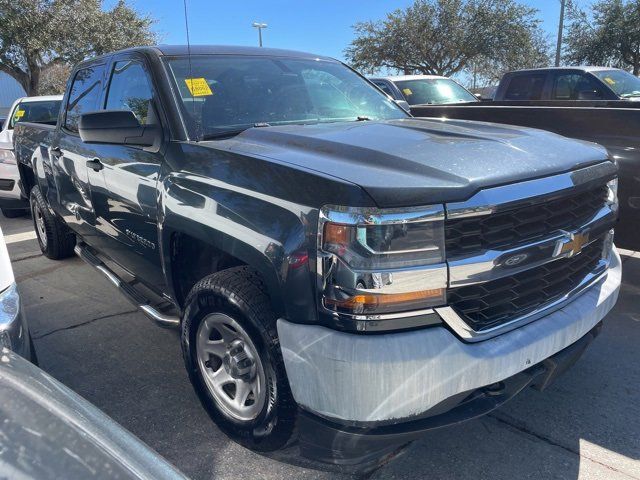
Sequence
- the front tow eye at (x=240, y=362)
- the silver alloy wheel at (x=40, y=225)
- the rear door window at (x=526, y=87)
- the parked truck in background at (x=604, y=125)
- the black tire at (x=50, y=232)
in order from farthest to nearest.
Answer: the rear door window at (x=526, y=87)
the silver alloy wheel at (x=40, y=225)
the black tire at (x=50, y=232)
the parked truck in background at (x=604, y=125)
the front tow eye at (x=240, y=362)

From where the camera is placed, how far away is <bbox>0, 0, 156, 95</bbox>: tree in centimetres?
1848

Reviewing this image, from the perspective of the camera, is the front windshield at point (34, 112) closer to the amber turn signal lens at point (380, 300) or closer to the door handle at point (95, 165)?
the door handle at point (95, 165)

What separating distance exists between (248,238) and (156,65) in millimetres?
1505

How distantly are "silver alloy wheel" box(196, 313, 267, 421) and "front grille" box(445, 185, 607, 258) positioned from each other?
97cm

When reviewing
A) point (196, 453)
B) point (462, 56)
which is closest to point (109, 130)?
point (196, 453)

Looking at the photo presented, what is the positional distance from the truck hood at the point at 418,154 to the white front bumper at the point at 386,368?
49cm

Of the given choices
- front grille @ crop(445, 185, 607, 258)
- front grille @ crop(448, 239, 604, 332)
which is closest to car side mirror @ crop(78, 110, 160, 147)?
front grille @ crop(445, 185, 607, 258)

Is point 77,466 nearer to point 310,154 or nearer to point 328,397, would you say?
point 328,397

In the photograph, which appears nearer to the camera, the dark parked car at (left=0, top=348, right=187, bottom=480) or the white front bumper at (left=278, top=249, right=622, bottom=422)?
the dark parked car at (left=0, top=348, right=187, bottom=480)

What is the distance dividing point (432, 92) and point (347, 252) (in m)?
9.03

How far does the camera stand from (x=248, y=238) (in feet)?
7.34

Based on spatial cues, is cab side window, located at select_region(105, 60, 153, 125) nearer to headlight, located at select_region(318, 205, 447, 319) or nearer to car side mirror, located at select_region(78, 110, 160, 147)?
car side mirror, located at select_region(78, 110, 160, 147)

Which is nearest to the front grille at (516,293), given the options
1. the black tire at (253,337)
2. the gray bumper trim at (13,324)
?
the black tire at (253,337)

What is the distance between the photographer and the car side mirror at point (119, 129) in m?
2.88
